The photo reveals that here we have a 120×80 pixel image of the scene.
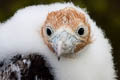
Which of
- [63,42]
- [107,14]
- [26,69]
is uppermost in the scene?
[107,14]

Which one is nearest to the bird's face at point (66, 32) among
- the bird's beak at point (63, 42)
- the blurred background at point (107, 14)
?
the bird's beak at point (63, 42)

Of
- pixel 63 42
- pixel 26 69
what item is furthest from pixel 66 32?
pixel 26 69

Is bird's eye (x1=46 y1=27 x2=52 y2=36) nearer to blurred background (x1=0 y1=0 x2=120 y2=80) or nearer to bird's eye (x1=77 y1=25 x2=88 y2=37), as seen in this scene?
bird's eye (x1=77 y1=25 x2=88 y2=37)

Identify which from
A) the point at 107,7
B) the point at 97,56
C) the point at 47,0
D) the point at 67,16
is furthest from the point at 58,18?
the point at 107,7

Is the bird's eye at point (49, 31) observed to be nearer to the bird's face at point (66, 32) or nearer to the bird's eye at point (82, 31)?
the bird's face at point (66, 32)

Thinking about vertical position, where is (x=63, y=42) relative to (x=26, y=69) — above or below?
above

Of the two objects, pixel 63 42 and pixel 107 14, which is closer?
pixel 63 42

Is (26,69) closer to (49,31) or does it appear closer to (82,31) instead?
(49,31)

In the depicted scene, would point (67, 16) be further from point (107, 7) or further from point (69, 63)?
point (107, 7)
